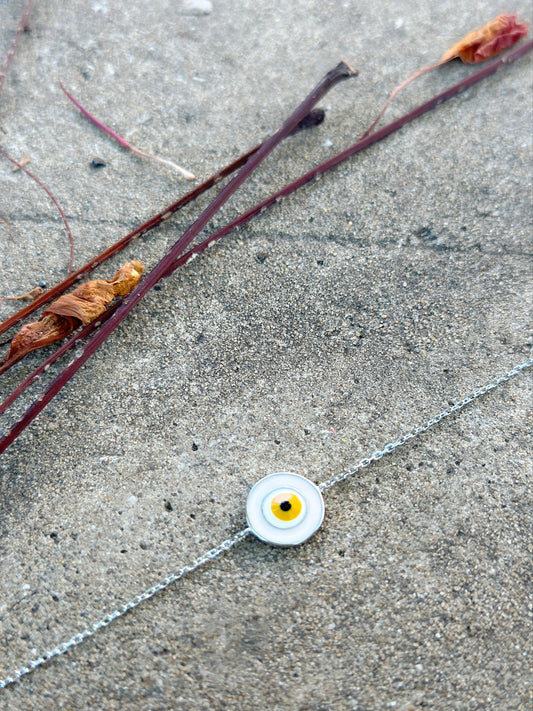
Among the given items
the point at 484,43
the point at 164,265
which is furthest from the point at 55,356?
the point at 484,43

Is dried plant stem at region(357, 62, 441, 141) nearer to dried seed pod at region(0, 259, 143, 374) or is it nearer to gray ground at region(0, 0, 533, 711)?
gray ground at region(0, 0, 533, 711)

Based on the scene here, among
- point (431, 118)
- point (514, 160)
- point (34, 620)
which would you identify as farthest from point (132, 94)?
point (34, 620)

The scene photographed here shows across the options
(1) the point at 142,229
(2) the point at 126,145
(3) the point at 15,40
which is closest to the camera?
(1) the point at 142,229

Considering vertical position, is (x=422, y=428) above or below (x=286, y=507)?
below

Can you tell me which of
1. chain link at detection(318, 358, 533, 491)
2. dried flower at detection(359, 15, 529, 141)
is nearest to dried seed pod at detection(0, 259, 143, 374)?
chain link at detection(318, 358, 533, 491)

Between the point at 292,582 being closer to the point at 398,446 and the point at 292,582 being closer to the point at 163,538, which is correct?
the point at 163,538

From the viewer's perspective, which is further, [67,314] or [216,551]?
[67,314]

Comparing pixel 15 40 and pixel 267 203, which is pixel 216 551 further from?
pixel 15 40
